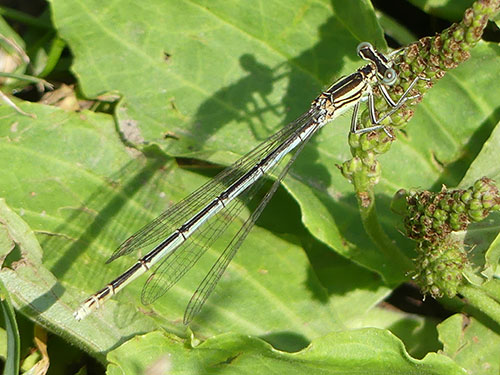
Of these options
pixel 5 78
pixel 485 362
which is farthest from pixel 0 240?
pixel 485 362

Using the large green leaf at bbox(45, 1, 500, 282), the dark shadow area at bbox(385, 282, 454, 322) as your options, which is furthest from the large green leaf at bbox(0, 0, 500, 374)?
the dark shadow area at bbox(385, 282, 454, 322)

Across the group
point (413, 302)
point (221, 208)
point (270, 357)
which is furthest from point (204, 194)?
point (413, 302)

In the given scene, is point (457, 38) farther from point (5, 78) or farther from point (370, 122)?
point (5, 78)

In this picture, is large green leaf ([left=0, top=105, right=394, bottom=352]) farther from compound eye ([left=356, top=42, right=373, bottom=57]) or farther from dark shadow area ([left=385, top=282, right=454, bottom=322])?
compound eye ([left=356, top=42, right=373, bottom=57])

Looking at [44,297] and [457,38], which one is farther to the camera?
[44,297]

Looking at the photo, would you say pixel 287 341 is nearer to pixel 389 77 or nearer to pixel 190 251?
pixel 190 251

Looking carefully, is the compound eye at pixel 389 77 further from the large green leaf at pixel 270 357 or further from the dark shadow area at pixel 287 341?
the dark shadow area at pixel 287 341
